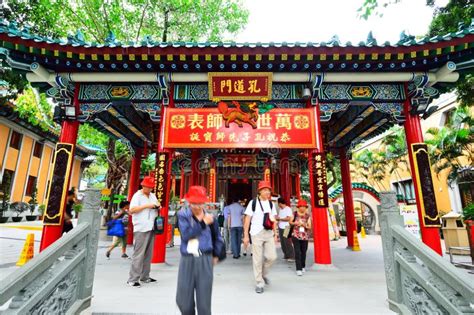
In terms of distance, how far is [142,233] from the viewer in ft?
14.6

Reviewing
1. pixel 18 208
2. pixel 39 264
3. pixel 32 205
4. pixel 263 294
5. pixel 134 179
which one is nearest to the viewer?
pixel 39 264

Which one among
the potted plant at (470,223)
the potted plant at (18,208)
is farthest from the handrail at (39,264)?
the potted plant at (18,208)

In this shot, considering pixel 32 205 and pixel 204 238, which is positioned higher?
pixel 32 205

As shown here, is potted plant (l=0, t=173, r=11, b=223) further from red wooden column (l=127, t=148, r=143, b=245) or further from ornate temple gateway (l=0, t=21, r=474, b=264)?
ornate temple gateway (l=0, t=21, r=474, b=264)

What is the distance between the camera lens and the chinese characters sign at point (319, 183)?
19.7 ft

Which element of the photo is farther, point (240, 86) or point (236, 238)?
point (236, 238)

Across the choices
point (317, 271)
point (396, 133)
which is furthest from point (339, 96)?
point (396, 133)

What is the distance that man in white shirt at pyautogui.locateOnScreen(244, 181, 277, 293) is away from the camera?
13.7 feet

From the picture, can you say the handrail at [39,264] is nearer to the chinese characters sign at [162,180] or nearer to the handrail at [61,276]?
the handrail at [61,276]

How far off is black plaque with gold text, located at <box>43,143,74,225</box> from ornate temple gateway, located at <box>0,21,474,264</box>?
0.02m

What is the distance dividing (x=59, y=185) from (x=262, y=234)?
15.7 feet

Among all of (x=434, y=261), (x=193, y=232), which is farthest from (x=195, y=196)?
(x=434, y=261)

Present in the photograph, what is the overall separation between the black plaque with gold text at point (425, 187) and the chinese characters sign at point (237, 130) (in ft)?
7.79

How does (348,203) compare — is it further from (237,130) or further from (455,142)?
(455,142)
